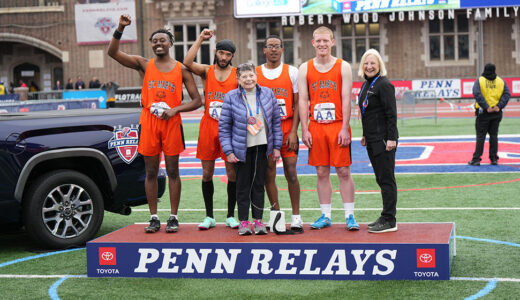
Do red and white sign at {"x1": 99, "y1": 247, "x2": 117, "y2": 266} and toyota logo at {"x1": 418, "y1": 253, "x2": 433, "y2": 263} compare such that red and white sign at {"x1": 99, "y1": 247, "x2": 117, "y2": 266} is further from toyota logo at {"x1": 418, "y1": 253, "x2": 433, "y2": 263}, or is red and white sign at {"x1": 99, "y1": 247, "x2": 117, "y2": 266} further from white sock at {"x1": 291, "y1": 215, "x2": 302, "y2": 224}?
toyota logo at {"x1": 418, "y1": 253, "x2": 433, "y2": 263}

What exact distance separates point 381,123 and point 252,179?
1251 mm

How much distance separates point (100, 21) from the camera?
40.0 meters

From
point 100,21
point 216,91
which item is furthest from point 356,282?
point 100,21

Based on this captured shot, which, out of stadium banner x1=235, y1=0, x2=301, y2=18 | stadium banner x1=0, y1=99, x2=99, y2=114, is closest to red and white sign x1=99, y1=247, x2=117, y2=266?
stadium banner x1=0, y1=99, x2=99, y2=114

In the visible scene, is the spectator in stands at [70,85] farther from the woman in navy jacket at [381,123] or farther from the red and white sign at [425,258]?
the red and white sign at [425,258]

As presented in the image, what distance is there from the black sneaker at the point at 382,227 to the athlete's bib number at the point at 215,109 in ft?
5.73

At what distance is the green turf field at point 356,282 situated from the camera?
566 centimetres

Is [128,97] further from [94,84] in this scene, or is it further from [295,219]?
[295,219]

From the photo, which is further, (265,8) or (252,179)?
(265,8)

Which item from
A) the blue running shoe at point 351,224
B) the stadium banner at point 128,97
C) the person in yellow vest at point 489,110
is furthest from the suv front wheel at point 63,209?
the stadium banner at point 128,97

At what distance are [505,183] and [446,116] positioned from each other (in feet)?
59.0

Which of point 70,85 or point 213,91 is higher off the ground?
point 70,85

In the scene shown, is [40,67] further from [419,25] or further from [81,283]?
[81,283]

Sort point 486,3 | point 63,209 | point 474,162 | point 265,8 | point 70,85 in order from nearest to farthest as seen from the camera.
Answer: point 63,209
point 474,162
point 486,3
point 265,8
point 70,85
